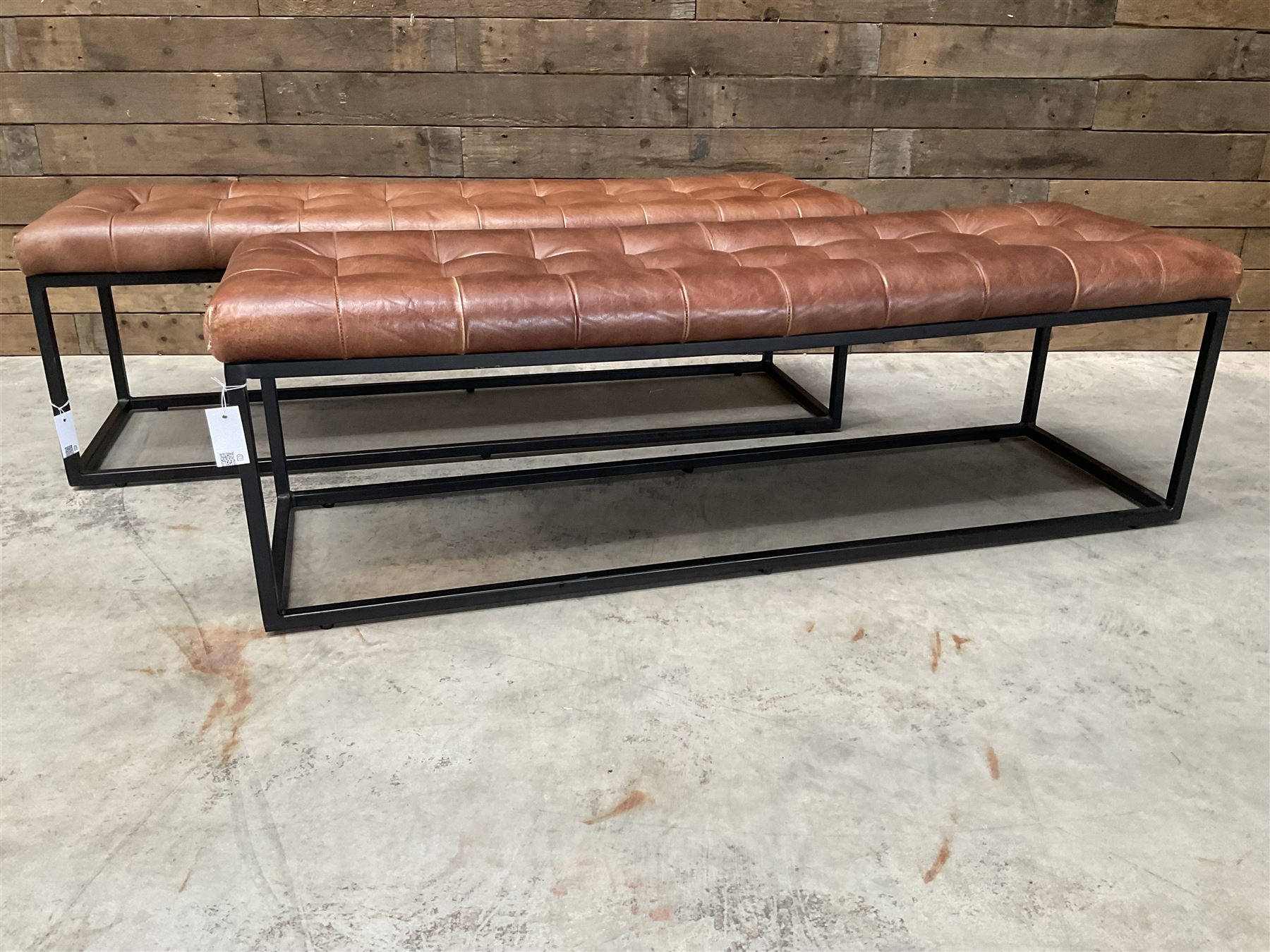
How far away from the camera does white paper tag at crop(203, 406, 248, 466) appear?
1.50 m

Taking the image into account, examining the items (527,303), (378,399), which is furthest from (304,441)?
(527,303)

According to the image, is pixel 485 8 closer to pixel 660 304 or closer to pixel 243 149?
pixel 243 149

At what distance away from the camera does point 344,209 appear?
231cm

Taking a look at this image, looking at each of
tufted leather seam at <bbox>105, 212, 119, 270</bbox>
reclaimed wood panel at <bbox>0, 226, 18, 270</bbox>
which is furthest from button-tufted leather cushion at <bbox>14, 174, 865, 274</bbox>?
reclaimed wood panel at <bbox>0, 226, 18, 270</bbox>

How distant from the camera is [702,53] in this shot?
2.86 m

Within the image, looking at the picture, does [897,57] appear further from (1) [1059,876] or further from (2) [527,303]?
(1) [1059,876]

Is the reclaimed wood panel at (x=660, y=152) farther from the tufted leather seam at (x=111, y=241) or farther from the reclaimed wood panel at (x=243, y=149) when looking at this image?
the tufted leather seam at (x=111, y=241)

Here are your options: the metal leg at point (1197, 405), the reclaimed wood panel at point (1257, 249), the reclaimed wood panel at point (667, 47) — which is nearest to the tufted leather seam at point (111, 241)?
the reclaimed wood panel at point (667, 47)

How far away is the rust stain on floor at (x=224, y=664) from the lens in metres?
1.47

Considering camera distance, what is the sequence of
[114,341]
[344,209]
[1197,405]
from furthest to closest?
[114,341] < [344,209] < [1197,405]

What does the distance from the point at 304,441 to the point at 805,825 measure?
5.36 ft

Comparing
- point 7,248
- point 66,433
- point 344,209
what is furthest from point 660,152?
point 7,248

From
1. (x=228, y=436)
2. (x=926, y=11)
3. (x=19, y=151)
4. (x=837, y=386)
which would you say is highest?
(x=926, y=11)

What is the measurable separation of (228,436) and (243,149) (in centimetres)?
165
